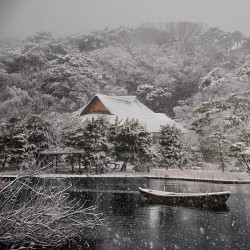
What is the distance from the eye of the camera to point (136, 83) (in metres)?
59.8

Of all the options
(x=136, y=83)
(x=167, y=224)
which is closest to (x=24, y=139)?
(x=167, y=224)

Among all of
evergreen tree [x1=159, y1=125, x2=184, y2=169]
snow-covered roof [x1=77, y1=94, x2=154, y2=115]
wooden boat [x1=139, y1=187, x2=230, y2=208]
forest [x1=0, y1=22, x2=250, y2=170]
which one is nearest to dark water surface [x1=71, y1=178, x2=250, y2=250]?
wooden boat [x1=139, y1=187, x2=230, y2=208]

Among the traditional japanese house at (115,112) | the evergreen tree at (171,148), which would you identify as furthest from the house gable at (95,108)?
the evergreen tree at (171,148)

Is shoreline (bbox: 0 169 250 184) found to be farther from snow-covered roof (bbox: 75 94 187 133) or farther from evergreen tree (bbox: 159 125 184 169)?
snow-covered roof (bbox: 75 94 187 133)

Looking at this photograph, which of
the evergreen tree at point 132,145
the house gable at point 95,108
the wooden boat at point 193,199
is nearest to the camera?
the wooden boat at point 193,199

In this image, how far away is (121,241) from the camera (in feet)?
38.5

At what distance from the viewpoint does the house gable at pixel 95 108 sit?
4509 centimetres

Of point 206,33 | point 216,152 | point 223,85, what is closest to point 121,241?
point 216,152

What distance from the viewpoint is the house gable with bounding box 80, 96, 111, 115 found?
4509cm

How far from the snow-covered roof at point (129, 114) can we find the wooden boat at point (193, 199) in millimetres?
24112

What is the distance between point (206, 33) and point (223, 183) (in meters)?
51.5

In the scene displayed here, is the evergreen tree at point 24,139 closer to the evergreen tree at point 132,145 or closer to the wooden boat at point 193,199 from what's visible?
the evergreen tree at point 132,145

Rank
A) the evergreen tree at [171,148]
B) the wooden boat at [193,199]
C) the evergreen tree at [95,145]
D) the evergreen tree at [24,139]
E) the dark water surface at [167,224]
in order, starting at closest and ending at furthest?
the dark water surface at [167,224] → the wooden boat at [193,199] → the evergreen tree at [95,145] → the evergreen tree at [24,139] → the evergreen tree at [171,148]

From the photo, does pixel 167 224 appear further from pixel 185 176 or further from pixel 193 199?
pixel 185 176
